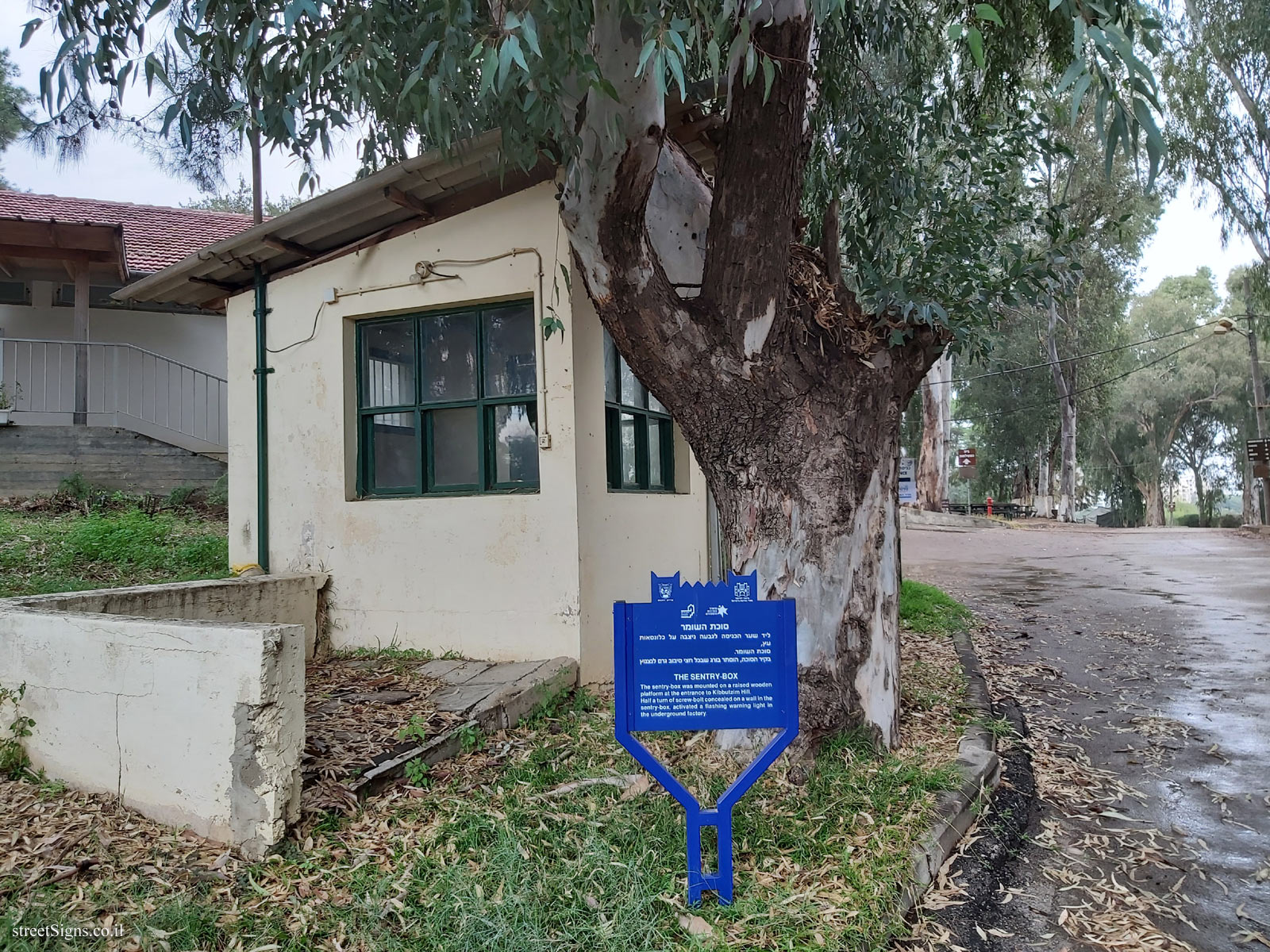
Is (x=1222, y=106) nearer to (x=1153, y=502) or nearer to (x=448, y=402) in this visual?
(x=448, y=402)

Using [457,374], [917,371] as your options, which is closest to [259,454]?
[457,374]

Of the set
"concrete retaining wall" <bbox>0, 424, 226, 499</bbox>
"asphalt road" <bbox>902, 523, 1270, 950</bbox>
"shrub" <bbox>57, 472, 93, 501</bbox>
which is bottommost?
"asphalt road" <bbox>902, 523, 1270, 950</bbox>

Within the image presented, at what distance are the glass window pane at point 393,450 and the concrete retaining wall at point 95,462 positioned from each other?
270 inches

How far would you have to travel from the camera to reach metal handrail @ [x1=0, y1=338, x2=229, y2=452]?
13156 mm

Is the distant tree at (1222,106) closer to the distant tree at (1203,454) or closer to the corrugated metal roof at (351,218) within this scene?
the corrugated metal roof at (351,218)

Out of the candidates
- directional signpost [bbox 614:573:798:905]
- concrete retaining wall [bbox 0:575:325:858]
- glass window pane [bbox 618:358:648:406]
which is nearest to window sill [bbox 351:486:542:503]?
glass window pane [bbox 618:358:648:406]

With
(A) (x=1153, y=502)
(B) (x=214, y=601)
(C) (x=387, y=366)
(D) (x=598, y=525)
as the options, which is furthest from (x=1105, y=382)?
(B) (x=214, y=601)

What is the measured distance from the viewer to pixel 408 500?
6.28 metres

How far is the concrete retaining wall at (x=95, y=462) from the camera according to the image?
1130 centimetres

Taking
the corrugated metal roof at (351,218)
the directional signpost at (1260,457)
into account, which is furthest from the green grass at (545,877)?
the directional signpost at (1260,457)

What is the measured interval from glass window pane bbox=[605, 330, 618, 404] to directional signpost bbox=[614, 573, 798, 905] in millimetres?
3549

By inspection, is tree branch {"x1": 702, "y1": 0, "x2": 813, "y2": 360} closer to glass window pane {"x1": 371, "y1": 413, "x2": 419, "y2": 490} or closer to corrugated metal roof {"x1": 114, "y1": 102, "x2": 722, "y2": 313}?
corrugated metal roof {"x1": 114, "y1": 102, "x2": 722, "y2": 313}

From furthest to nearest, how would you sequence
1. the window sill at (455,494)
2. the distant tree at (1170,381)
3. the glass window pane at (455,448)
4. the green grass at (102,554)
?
the distant tree at (1170,381), the green grass at (102,554), the glass window pane at (455,448), the window sill at (455,494)

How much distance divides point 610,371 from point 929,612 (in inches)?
188
